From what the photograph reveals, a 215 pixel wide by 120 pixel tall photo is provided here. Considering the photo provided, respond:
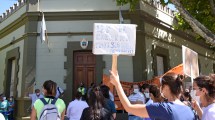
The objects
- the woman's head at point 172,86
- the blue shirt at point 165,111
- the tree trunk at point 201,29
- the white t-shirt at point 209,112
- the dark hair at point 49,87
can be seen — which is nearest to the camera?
the blue shirt at point 165,111

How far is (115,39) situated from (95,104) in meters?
0.88

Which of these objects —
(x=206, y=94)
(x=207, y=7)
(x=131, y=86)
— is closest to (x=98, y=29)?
(x=206, y=94)

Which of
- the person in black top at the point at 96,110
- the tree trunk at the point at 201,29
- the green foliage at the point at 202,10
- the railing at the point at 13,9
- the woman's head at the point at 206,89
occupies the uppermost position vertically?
the railing at the point at 13,9

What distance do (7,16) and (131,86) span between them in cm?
863

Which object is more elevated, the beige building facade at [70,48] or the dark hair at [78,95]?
the beige building facade at [70,48]

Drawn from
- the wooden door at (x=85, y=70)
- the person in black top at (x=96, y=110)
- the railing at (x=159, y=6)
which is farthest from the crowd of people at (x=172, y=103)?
the railing at (x=159, y=6)

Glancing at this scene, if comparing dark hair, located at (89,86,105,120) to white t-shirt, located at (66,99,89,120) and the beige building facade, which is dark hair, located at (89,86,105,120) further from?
the beige building facade

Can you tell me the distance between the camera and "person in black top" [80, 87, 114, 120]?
3.44 m

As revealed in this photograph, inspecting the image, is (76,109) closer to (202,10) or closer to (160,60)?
(202,10)

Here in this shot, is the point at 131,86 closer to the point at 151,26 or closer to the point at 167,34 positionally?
the point at 151,26

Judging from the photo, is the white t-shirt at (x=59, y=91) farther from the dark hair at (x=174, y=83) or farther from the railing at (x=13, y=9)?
the dark hair at (x=174, y=83)

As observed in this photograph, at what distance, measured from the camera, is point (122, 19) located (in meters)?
→ 12.1

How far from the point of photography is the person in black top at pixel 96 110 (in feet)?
11.3

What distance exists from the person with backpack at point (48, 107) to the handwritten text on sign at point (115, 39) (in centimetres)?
117
